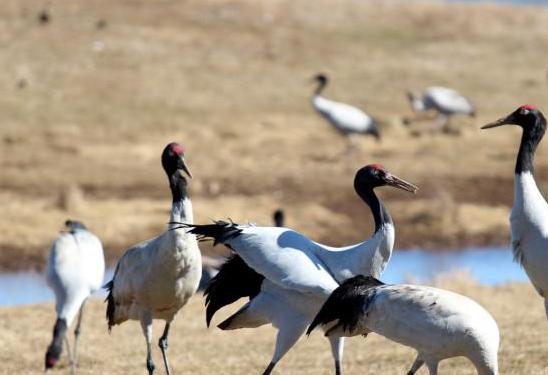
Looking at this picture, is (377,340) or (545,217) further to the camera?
(377,340)

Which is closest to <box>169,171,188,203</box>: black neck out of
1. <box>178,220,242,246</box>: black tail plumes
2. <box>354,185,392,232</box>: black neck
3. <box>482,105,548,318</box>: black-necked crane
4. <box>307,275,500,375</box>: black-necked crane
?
<box>178,220,242,246</box>: black tail plumes

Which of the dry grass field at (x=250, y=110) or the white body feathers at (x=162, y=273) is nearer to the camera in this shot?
the white body feathers at (x=162, y=273)

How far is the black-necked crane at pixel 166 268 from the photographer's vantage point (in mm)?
8484

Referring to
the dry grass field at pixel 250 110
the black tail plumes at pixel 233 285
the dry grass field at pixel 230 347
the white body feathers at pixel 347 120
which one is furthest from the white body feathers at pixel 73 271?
the white body feathers at pixel 347 120

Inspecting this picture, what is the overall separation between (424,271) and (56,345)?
307 inches

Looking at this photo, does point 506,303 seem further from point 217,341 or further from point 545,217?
point 545,217

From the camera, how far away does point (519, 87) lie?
30.0m

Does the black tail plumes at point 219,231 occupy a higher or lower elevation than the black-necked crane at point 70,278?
higher

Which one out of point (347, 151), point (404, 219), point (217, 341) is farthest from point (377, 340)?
point (347, 151)

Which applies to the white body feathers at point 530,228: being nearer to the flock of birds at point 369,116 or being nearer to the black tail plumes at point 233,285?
the black tail plumes at point 233,285

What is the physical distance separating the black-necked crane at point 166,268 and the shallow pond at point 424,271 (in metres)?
5.90

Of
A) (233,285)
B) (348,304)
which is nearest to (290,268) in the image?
(348,304)

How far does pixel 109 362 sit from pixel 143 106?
1608 centimetres

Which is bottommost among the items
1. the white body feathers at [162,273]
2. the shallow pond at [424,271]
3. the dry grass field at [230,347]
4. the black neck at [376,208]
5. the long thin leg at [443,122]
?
the long thin leg at [443,122]
